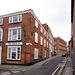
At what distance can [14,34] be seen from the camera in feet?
Answer: 56.1


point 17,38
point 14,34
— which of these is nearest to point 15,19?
point 14,34

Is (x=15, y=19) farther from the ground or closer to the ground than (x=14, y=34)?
farther from the ground

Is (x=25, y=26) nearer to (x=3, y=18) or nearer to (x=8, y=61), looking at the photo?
(x=3, y=18)

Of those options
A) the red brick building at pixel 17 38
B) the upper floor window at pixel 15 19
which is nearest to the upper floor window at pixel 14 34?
the red brick building at pixel 17 38

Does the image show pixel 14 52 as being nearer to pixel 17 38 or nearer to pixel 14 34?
pixel 17 38

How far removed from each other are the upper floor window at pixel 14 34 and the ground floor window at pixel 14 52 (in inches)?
64.1

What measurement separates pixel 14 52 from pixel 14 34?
3.26m

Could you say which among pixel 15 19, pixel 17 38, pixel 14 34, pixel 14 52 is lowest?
pixel 14 52

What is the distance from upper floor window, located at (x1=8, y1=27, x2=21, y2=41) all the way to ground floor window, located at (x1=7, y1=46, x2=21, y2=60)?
1.63 metres

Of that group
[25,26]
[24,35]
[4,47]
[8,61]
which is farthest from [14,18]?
[8,61]

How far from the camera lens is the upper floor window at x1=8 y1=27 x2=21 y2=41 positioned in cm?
1680

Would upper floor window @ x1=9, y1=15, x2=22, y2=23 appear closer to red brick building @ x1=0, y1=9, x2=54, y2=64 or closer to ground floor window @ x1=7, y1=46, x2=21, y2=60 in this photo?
red brick building @ x1=0, y1=9, x2=54, y2=64

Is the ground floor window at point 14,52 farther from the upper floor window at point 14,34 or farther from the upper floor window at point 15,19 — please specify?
the upper floor window at point 15,19

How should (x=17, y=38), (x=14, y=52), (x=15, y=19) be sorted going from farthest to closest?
(x=15, y=19), (x=17, y=38), (x=14, y=52)
